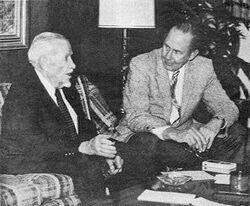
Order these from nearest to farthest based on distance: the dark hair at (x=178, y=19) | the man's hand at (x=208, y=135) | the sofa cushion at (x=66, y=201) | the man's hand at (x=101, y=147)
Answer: the sofa cushion at (x=66, y=201), the man's hand at (x=101, y=147), the man's hand at (x=208, y=135), the dark hair at (x=178, y=19)

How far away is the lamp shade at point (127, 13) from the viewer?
7.82ft

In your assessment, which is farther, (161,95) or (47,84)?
Result: (161,95)

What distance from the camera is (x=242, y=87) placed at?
9.51ft

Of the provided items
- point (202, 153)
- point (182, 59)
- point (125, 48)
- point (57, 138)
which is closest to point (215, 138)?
point (202, 153)

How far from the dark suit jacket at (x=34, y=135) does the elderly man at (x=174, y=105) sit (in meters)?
0.46

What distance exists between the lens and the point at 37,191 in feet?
4.84

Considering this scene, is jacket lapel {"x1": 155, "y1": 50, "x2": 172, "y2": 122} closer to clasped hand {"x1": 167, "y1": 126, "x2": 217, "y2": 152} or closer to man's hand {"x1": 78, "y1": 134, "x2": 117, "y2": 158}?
clasped hand {"x1": 167, "y1": 126, "x2": 217, "y2": 152}

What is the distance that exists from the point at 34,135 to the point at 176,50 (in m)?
1.09

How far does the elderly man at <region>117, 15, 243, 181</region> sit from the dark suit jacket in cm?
46

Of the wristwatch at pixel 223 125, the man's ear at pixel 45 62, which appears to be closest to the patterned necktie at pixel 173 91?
the wristwatch at pixel 223 125

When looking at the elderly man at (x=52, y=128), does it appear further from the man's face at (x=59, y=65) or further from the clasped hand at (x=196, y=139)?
the clasped hand at (x=196, y=139)

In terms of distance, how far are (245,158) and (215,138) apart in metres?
0.26

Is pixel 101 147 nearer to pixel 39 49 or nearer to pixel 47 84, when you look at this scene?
pixel 47 84

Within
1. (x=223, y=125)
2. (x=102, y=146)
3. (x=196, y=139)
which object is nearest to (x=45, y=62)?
(x=102, y=146)
